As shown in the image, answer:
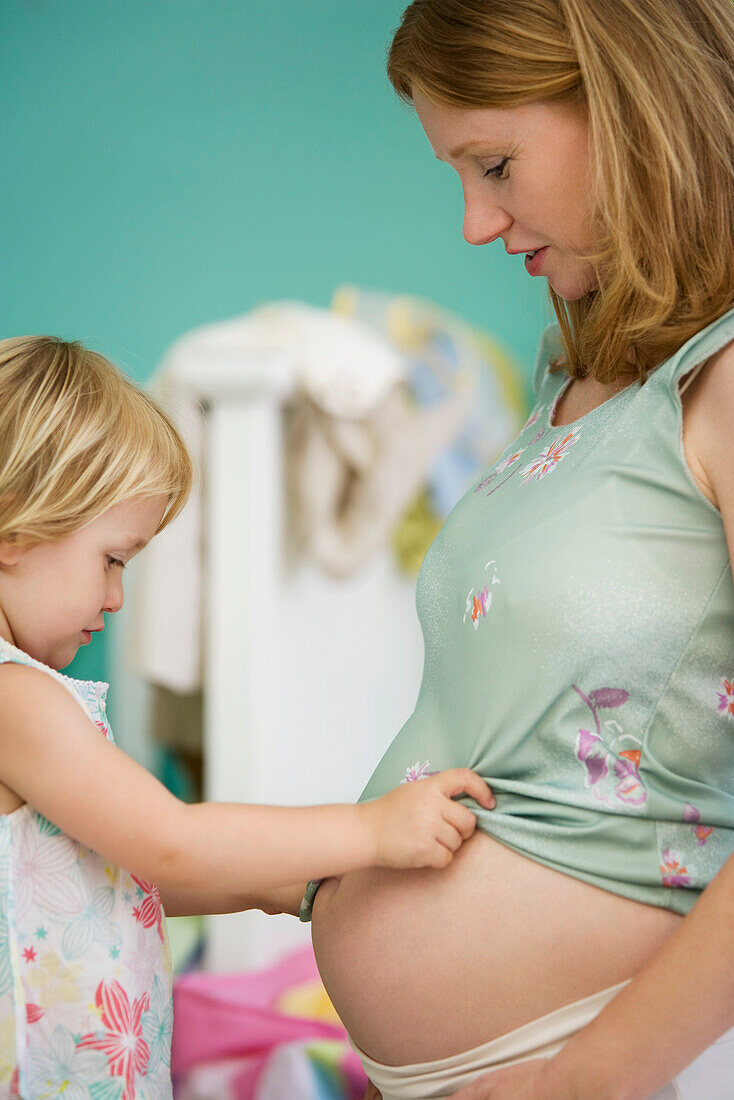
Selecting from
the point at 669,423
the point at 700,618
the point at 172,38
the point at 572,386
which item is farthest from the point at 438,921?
the point at 172,38

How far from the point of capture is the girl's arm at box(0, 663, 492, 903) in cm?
73

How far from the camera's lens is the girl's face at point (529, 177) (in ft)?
2.65

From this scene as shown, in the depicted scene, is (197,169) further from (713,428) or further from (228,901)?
(713,428)

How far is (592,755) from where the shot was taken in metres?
0.71

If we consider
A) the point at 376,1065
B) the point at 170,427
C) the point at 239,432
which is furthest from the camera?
the point at 239,432

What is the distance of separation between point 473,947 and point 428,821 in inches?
3.6

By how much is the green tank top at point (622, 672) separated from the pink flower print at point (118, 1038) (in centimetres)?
32

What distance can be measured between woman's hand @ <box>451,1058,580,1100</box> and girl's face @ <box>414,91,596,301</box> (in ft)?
1.95

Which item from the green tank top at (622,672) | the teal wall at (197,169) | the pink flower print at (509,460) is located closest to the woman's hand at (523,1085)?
the green tank top at (622,672)

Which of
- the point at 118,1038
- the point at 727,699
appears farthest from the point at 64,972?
the point at 727,699

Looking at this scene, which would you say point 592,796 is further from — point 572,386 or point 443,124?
point 443,124

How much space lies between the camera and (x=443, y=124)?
852 mm

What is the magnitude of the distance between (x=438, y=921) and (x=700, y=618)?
283 millimetres

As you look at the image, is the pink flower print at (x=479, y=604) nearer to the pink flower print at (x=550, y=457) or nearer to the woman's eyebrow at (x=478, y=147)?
the pink flower print at (x=550, y=457)
